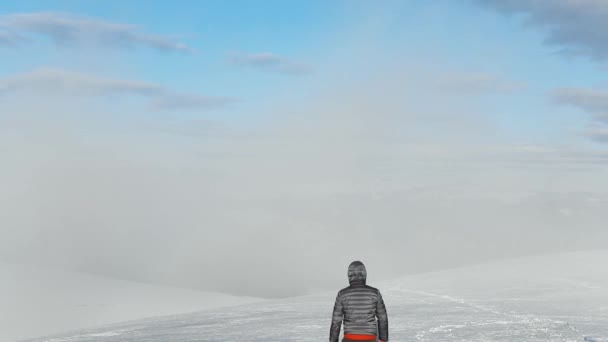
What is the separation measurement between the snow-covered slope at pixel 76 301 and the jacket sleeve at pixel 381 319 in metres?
44.8

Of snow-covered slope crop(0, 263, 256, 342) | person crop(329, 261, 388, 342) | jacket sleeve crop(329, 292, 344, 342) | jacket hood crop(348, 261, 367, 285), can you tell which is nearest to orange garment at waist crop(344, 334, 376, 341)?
person crop(329, 261, 388, 342)

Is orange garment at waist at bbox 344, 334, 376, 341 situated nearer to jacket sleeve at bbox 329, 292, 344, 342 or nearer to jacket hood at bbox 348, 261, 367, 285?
jacket sleeve at bbox 329, 292, 344, 342

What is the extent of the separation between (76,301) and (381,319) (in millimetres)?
66270

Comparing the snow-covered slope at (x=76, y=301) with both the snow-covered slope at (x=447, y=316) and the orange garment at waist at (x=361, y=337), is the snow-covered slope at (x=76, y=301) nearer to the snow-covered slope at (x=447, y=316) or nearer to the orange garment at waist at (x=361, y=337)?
the snow-covered slope at (x=447, y=316)

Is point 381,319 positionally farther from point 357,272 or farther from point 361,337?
point 357,272

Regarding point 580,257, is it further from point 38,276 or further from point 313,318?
point 38,276

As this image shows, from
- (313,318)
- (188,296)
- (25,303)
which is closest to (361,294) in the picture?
(313,318)

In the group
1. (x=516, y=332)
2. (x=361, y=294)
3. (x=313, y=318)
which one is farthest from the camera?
(x=313, y=318)

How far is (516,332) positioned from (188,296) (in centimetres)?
5281

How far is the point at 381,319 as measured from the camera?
7.94 metres

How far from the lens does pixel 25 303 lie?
74438 mm

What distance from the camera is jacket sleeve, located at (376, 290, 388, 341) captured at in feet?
25.9

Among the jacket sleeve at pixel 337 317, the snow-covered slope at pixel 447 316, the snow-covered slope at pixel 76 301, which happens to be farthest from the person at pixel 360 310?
the snow-covered slope at pixel 76 301

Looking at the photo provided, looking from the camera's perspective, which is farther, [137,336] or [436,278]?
[436,278]
